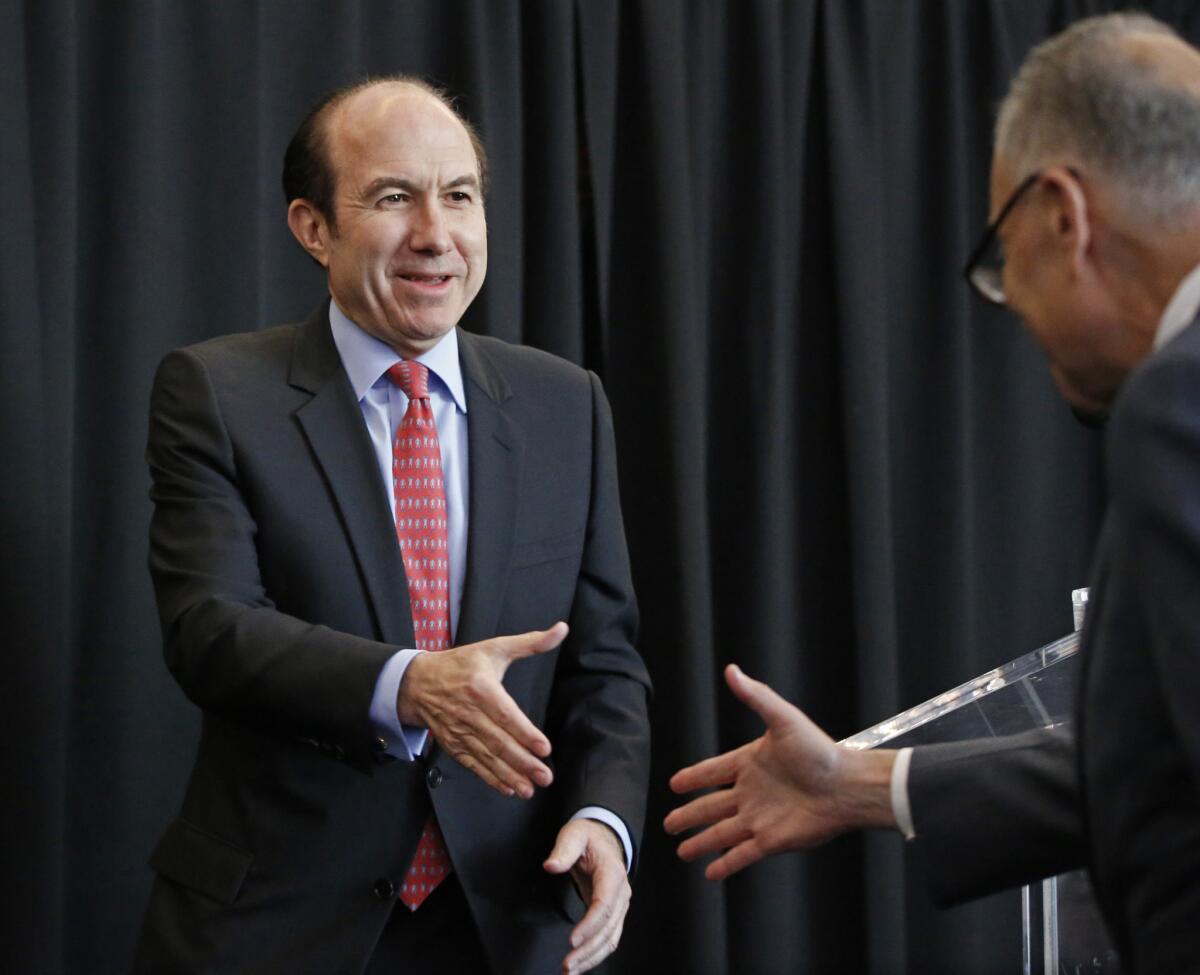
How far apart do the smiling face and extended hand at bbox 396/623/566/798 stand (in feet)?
1.86

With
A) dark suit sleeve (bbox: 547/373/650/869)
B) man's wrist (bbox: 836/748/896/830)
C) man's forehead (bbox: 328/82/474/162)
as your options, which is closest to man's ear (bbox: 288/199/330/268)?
man's forehead (bbox: 328/82/474/162)

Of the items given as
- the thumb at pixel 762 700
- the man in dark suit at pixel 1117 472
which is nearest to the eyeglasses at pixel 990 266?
the man in dark suit at pixel 1117 472

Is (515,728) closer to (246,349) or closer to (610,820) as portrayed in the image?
(610,820)

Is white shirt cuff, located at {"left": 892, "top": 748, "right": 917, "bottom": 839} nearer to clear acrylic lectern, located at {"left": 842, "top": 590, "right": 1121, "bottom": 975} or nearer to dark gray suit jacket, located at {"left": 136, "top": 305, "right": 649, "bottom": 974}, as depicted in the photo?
clear acrylic lectern, located at {"left": 842, "top": 590, "right": 1121, "bottom": 975}

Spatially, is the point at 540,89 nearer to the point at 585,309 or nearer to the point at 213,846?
the point at 585,309

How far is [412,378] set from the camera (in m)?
2.13

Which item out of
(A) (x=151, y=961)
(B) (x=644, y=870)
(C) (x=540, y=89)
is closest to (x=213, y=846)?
(A) (x=151, y=961)

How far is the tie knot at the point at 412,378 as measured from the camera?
212 centimetres

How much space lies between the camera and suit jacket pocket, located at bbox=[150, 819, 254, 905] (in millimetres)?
1908

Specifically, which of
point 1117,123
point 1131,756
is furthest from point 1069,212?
point 1131,756

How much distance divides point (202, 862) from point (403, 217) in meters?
0.94

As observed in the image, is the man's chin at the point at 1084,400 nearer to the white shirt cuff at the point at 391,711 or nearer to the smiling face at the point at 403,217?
the white shirt cuff at the point at 391,711

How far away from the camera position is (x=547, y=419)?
2221mm

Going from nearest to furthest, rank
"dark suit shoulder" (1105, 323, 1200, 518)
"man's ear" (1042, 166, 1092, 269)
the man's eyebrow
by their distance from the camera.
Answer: "dark suit shoulder" (1105, 323, 1200, 518) → "man's ear" (1042, 166, 1092, 269) → the man's eyebrow
